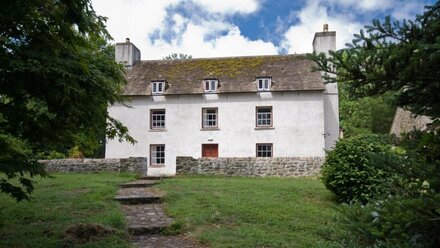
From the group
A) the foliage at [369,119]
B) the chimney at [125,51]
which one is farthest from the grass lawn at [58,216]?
the foliage at [369,119]

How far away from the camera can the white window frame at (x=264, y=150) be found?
25562 mm

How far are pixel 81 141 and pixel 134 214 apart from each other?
298 cm

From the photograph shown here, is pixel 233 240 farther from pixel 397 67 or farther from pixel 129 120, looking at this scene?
pixel 129 120

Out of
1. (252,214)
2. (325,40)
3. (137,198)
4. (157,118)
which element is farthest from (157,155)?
(252,214)

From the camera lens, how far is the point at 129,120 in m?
27.1

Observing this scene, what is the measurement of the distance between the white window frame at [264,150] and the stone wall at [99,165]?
8253 millimetres

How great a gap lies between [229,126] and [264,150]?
9.32 ft

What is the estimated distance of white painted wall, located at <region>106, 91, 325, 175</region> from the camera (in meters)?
25.1

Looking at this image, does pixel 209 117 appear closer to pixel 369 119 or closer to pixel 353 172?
pixel 353 172

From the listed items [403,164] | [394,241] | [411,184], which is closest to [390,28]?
[403,164]

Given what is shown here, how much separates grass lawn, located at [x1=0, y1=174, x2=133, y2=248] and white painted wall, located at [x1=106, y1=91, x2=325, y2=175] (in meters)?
12.9

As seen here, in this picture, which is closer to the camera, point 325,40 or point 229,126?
point 229,126

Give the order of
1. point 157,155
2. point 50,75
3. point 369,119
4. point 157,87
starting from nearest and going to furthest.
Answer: point 50,75 < point 157,155 < point 157,87 < point 369,119

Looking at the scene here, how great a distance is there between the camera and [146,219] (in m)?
9.16
